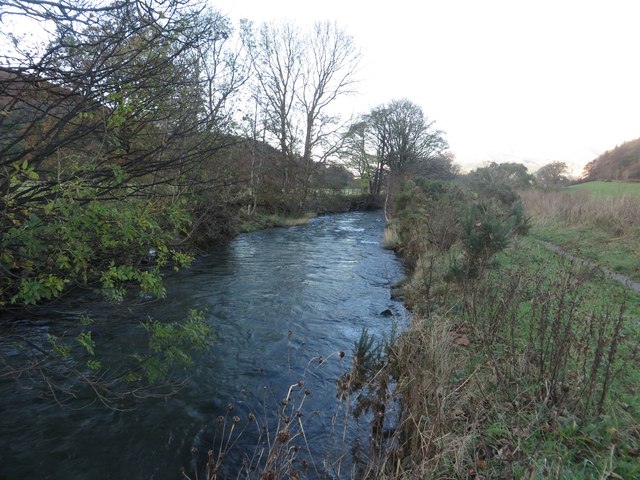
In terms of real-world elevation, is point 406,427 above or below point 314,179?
below

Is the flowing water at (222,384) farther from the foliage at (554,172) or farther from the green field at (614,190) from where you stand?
the foliage at (554,172)

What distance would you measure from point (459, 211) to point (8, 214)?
10596 mm

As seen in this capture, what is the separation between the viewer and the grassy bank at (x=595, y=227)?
888 centimetres

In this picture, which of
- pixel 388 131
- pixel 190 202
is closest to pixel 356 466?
pixel 190 202

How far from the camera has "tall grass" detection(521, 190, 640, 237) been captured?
11195 millimetres

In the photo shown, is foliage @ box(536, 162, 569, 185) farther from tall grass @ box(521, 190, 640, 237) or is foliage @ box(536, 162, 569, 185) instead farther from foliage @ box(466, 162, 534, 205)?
tall grass @ box(521, 190, 640, 237)

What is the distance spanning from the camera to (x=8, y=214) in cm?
285

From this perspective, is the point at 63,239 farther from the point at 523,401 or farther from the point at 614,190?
the point at 614,190

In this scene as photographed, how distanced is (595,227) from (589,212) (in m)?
1.41

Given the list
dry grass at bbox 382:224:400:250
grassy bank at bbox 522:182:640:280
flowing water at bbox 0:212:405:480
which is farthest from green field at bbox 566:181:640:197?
flowing water at bbox 0:212:405:480

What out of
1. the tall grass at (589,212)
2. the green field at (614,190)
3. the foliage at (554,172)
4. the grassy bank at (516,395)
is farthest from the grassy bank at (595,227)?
the foliage at (554,172)

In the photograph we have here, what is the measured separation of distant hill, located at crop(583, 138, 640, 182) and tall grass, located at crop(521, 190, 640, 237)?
11.3 m

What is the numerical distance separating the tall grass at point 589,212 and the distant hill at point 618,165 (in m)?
11.3

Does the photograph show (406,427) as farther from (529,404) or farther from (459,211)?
(459,211)
